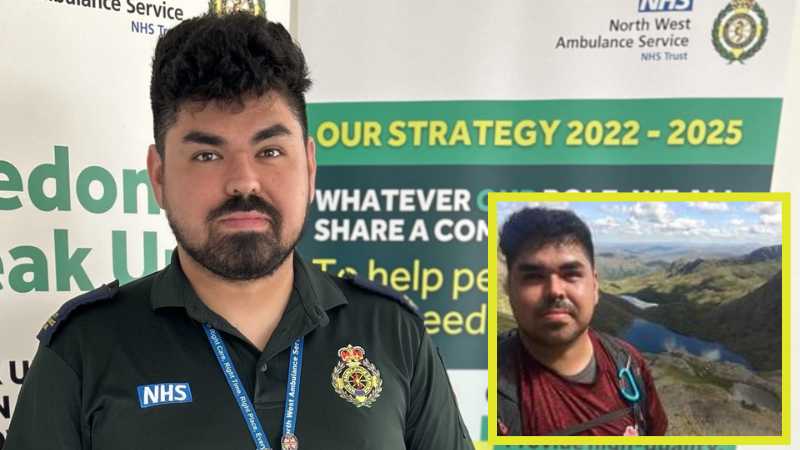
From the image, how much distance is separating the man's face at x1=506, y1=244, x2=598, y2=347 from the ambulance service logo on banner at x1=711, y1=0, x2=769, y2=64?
2.35 feet

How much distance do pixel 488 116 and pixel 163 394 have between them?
110 centimetres

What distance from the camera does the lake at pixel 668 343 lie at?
4.95ft

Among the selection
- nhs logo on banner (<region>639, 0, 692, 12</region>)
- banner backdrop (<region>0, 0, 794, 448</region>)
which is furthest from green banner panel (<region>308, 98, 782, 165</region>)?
nhs logo on banner (<region>639, 0, 692, 12</region>)

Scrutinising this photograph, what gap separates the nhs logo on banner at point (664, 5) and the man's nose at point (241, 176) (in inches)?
46.4

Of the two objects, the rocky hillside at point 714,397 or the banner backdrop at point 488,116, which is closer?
the rocky hillside at point 714,397

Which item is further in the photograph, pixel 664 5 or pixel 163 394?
pixel 664 5

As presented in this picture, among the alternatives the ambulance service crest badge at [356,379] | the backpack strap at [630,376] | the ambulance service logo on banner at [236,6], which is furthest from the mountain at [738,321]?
the ambulance service logo on banner at [236,6]

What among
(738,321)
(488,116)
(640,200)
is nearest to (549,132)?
(488,116)

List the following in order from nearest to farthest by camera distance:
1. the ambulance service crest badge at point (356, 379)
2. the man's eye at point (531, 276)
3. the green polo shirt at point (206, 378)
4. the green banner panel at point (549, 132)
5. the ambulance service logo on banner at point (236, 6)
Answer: the green polo shirt at point (206, 378) < the ambulance service crest badge at point (356, 379) < the man's eye at point (531, 276) < the ambulance service logo on banner at point (236, 6) < the green banner panel at point (549, 132)

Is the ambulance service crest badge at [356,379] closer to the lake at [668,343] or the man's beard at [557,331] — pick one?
the man's beard at [557,331]

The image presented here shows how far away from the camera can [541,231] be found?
1.46 meters

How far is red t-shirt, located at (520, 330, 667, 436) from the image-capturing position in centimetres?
152

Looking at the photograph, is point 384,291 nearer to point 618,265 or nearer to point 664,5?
point 618,265

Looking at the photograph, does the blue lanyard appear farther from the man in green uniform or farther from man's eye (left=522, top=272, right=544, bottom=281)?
man's eye (left=522, top=272, right=544, bottom=281)
